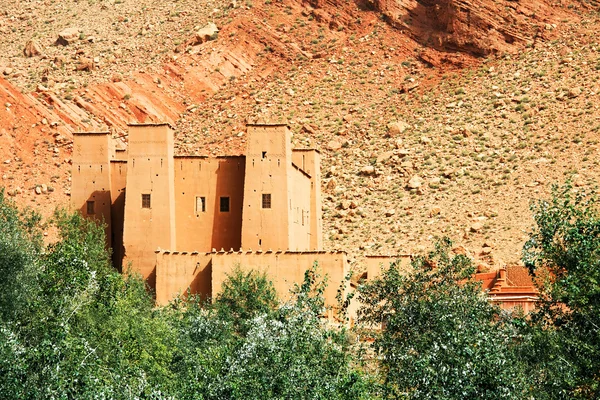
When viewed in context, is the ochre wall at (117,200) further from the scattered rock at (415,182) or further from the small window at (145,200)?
the scattered rock at (415,182)

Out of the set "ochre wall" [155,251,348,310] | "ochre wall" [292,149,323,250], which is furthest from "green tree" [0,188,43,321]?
"ochre wall" [292,149,323,250]

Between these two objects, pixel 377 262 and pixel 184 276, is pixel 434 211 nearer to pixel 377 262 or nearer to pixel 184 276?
pixel 377 262

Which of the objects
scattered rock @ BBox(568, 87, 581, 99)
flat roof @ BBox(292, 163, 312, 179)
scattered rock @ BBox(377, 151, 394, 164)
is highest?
scattered rock @ BBox(568, 87, 581, 99)

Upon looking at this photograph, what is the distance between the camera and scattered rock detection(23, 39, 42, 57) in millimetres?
77500

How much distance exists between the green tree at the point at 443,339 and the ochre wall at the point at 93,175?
1484 centimetres

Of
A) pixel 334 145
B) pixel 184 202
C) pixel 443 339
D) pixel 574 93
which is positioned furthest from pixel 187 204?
pixel 574 93

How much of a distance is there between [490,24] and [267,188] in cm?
2796

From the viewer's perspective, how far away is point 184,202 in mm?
46688

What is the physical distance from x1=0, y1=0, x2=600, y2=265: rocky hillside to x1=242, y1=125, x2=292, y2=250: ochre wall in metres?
8.83

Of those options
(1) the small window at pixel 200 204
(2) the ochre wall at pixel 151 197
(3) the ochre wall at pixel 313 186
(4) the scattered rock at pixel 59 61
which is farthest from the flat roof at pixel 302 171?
(4) the scattered rock at pixel 59 61

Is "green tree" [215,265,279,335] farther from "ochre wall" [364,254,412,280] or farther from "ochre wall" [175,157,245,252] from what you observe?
Answer: "ochre wall" [364,254,412,280]

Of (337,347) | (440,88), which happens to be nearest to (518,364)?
(337,347)

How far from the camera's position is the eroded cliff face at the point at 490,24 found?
70.2 m

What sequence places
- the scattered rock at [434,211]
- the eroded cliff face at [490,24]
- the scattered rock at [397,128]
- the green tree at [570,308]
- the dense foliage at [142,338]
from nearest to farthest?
the dense foliage at [142,338]
the green tree at [570,308]
the scattered rock at [434,211]
the scattered rock at [397,128]
the eroded cliff face at [490,24]
